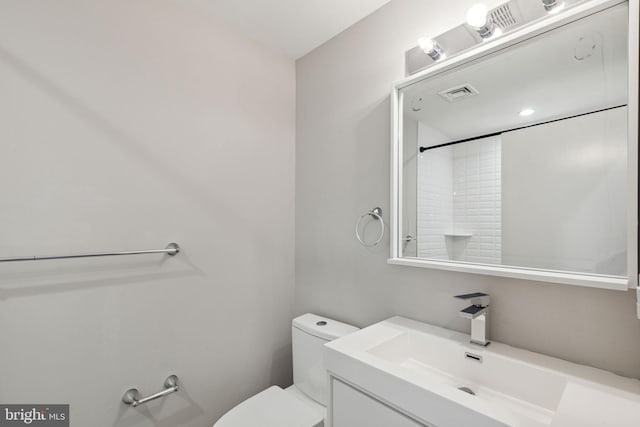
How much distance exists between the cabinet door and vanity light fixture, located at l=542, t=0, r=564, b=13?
1325 millimetres

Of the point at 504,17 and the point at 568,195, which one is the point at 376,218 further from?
the point at 504,17

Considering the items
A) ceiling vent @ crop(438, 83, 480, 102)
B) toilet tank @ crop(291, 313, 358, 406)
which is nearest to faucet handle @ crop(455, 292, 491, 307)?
toilet tank @ crop(291, 313, 358, 406)

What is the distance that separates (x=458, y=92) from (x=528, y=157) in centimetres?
39

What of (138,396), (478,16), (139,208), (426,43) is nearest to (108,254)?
(139,208)

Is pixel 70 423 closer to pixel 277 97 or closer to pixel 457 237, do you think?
pixel 457 237

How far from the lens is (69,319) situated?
111 centimetres

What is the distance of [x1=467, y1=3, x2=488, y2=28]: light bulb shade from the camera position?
1.03m

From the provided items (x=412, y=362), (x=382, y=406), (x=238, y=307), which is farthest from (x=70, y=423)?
(x=412, y=362)

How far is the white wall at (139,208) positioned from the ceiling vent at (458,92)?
100cm

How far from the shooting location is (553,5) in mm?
942

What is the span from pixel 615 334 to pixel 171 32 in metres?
2.08

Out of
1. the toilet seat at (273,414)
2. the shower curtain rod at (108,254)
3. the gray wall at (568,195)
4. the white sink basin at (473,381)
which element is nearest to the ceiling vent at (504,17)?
the gray wall at (568,195)

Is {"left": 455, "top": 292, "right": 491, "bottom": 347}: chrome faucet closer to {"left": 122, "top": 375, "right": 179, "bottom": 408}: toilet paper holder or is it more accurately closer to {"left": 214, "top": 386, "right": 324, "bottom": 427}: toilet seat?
{"left": 214, "top": 386, "right": 324, "bottom": 427}: toilet seat

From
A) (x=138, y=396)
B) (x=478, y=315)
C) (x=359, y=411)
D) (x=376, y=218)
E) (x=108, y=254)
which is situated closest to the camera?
(x=359, y=411)
